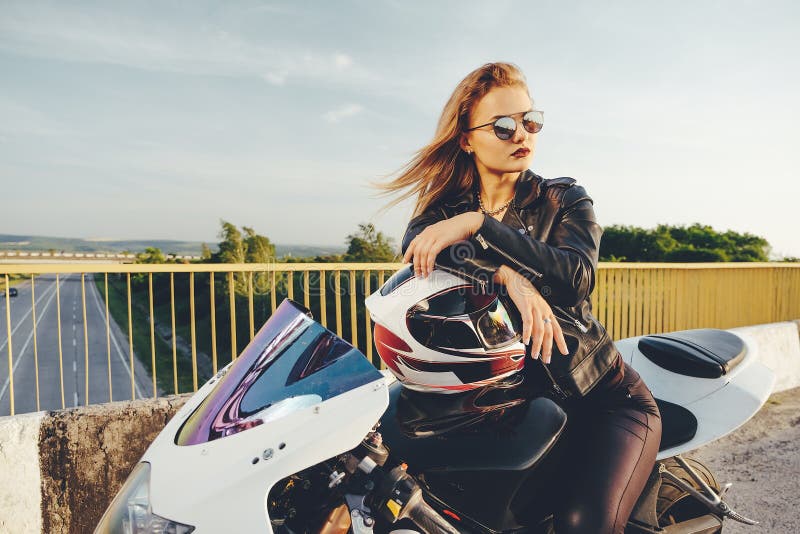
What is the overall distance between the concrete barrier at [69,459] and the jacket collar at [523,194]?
7.87ft

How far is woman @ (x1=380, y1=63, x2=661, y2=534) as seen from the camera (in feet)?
5.35

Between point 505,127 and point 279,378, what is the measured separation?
1129 millimetres

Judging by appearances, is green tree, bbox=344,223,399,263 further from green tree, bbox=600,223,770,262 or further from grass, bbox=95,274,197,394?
green tree, bbox=600,223,770,262

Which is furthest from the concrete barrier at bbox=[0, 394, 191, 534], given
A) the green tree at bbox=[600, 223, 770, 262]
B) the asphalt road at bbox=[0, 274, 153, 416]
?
the green tree at bbox=[600, 223, 770, 262]

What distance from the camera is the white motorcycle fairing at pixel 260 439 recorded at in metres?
1.22

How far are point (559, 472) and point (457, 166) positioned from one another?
117 cm

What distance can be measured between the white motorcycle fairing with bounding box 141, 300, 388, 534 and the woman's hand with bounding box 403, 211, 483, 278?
348 mm

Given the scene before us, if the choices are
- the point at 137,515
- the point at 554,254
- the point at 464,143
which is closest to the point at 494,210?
the point at 464,143

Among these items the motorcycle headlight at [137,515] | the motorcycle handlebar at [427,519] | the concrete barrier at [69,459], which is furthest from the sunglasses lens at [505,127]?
the concrete barrier at [69,459]

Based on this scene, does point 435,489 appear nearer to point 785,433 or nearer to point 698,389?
point 698,389

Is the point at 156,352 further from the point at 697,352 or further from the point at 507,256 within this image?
the point at 507,256

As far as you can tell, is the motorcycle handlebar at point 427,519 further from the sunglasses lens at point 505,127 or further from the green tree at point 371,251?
the green tree at point 371,251

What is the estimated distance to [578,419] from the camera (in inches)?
72.8

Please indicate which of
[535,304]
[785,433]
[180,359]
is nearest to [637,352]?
[535,304]
